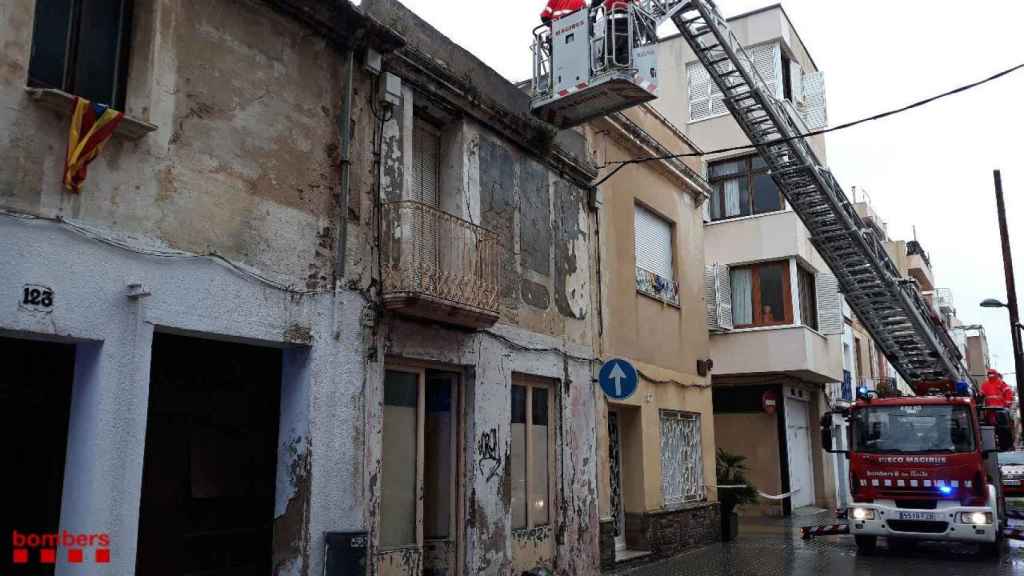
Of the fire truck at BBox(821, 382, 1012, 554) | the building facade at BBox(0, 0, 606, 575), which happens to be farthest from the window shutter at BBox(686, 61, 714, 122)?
the building facade at BBox(0, 0, 606, 575)

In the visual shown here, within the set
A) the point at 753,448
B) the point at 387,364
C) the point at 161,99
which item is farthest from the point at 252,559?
the point at 753,448

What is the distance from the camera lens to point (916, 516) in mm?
13141

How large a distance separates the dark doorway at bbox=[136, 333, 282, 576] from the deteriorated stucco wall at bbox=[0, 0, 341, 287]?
4.19ft

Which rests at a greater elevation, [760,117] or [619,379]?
[760,117]

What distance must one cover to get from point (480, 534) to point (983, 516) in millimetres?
8285

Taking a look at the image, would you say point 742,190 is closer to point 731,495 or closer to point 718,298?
point 718,298

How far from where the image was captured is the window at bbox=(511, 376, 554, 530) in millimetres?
10938

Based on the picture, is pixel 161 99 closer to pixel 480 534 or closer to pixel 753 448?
pixel 480 534

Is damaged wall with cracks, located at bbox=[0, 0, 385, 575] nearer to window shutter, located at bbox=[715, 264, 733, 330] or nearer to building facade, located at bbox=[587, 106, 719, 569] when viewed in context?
building facade, located at bbox=[587, 106, 719, 569]

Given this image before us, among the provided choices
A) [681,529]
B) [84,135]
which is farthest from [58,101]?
[681,529]

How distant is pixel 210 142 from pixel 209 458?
3101 mm

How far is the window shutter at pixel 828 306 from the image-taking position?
21828 millimetres

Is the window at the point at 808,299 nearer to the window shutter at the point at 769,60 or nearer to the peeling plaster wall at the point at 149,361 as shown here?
the window shutter at the point at 769,60

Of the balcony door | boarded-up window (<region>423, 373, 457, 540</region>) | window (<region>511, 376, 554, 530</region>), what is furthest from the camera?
window (<region>511, 376, 554, 530</region>)
